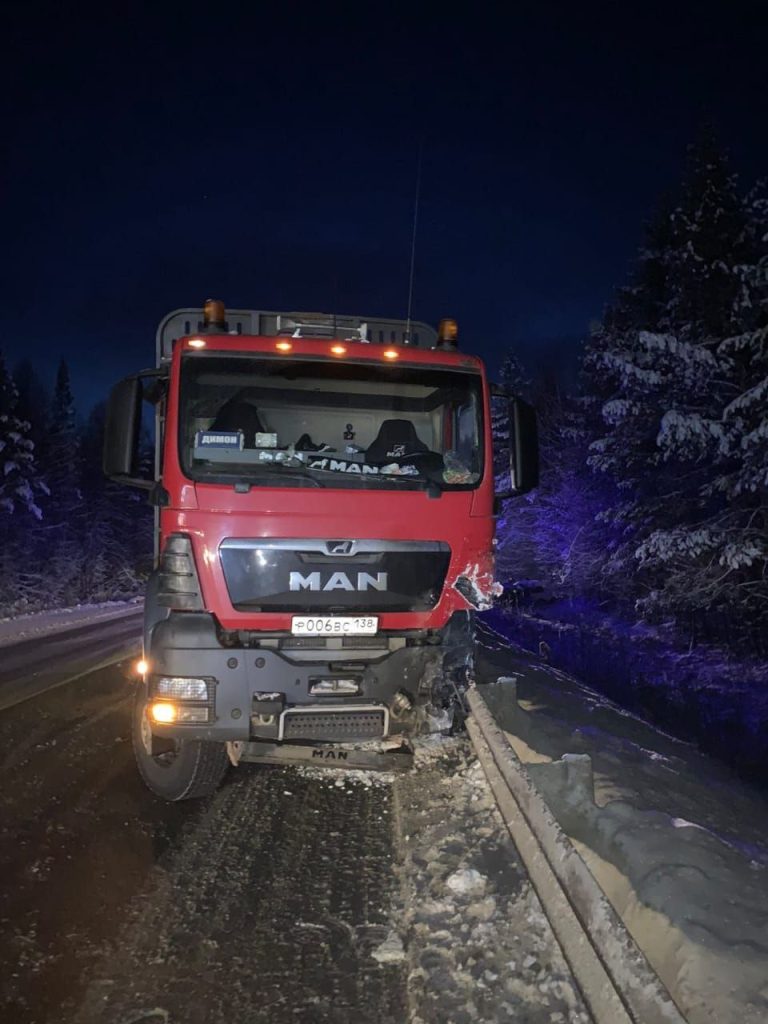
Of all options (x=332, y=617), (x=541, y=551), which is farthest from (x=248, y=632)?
(x=541, y=551)

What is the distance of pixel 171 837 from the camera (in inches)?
168

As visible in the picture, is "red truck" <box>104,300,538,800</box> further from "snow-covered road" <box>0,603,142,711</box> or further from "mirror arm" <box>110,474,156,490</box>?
"snow-covered road" <box>0,603,142,711</box>

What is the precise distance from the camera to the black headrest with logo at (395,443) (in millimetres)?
5230

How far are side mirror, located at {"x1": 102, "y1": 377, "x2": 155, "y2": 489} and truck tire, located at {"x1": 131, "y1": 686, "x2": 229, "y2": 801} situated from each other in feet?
5.37

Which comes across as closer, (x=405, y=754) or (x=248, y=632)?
(x=248, y=632)

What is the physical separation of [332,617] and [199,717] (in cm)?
103

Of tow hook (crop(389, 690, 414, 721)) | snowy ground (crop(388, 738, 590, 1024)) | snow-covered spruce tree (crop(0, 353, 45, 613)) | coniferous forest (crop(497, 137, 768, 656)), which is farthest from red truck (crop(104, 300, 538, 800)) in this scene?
snow-covered spruce tree (crop(0, 353, 45, 613))

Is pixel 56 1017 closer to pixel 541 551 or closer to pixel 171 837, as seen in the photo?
pixel 171 837

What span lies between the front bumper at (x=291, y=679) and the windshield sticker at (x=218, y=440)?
1152 millimetres

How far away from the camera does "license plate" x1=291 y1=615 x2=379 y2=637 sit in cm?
453

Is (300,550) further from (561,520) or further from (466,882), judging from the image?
(561,520)

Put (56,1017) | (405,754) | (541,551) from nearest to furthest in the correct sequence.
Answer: (56,1017), (405,754), (541,551)

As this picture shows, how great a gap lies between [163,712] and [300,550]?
1.32m

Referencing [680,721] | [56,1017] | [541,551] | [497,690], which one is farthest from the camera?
[541,551]
